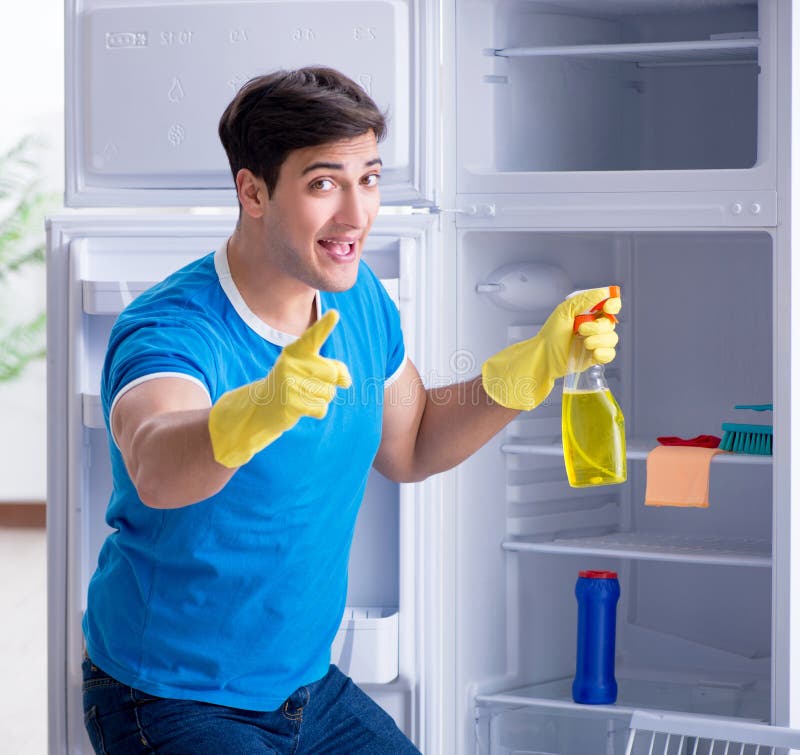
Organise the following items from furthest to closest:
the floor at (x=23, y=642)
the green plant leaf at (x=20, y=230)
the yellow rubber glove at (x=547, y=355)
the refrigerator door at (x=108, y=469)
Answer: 1. the green plant leaf at (x=20, y=230)
2. the floor at (x=23, y=642)
3. the refrigerator door at (x=108, y=469)
4. the yellow rubber glove at (x=547, y=355)

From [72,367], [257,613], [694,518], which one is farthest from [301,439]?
[694,518]

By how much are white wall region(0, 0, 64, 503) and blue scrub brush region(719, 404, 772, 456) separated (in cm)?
404

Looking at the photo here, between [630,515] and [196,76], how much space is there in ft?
4.24

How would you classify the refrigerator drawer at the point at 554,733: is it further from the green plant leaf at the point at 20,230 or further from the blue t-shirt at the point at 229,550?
the green plant leaf at the point at 20,230

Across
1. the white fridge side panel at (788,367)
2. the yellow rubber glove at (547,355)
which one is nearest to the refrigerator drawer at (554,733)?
the white fridge side panel at (788,367)

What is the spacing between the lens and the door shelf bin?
2.02 meters

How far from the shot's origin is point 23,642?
13.0 ft

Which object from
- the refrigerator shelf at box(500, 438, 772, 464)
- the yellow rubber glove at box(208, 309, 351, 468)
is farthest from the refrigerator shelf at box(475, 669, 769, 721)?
the yellow rubber glove at box(208, 309, 351, 468)

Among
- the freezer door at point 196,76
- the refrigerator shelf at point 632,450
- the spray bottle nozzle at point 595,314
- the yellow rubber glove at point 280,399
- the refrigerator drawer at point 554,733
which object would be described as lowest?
the refrigerator drawer at point 554,733

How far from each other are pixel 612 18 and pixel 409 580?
1212 mm

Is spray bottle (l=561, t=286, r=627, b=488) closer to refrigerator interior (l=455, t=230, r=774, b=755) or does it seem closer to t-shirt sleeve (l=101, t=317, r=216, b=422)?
refrigerator interior (l=455, t=230, r=774, b=755)

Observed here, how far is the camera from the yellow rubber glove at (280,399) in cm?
111

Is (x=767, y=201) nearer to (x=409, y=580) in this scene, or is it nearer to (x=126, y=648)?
(x=409, y=580)

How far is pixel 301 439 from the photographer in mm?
1519
